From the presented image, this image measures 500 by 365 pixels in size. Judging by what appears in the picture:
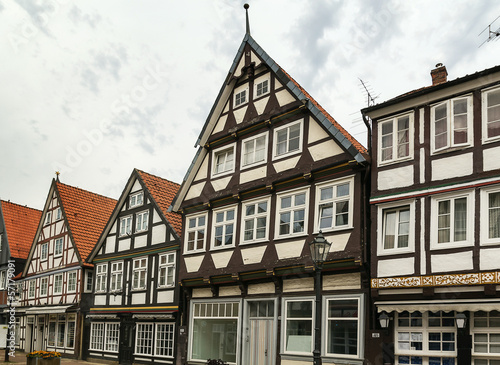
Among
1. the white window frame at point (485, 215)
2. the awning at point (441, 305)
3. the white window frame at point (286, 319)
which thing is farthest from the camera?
the white window frame at point (286, 319)

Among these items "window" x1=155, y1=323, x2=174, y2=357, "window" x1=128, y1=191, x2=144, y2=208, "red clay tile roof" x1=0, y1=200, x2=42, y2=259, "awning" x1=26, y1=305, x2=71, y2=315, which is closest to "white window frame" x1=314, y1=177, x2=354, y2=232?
"window" x1=155, y1=323, x2=174, y2=357

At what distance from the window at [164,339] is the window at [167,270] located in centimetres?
190

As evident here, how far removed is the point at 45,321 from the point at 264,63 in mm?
23903

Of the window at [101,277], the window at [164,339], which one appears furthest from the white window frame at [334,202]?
the window at [101,277]

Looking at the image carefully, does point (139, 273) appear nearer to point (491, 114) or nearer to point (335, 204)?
point (335, 204)

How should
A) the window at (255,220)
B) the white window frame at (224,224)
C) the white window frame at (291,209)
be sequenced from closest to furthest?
A: the white window frame at (291,209)
the window at (255,220)
the white window frame at (224,224)

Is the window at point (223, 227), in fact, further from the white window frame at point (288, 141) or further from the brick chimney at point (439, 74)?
the brick chimney at point (439, 74)

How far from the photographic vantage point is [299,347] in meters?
19.0

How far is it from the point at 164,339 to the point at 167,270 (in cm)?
313

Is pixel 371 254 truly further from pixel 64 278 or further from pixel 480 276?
pixel 64 278

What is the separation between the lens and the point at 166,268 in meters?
26.5

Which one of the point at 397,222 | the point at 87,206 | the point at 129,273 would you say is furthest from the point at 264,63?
the point at 87,206

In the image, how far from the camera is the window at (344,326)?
683 inches

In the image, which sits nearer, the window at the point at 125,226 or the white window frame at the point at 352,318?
the white window frame at the point at 352,318
